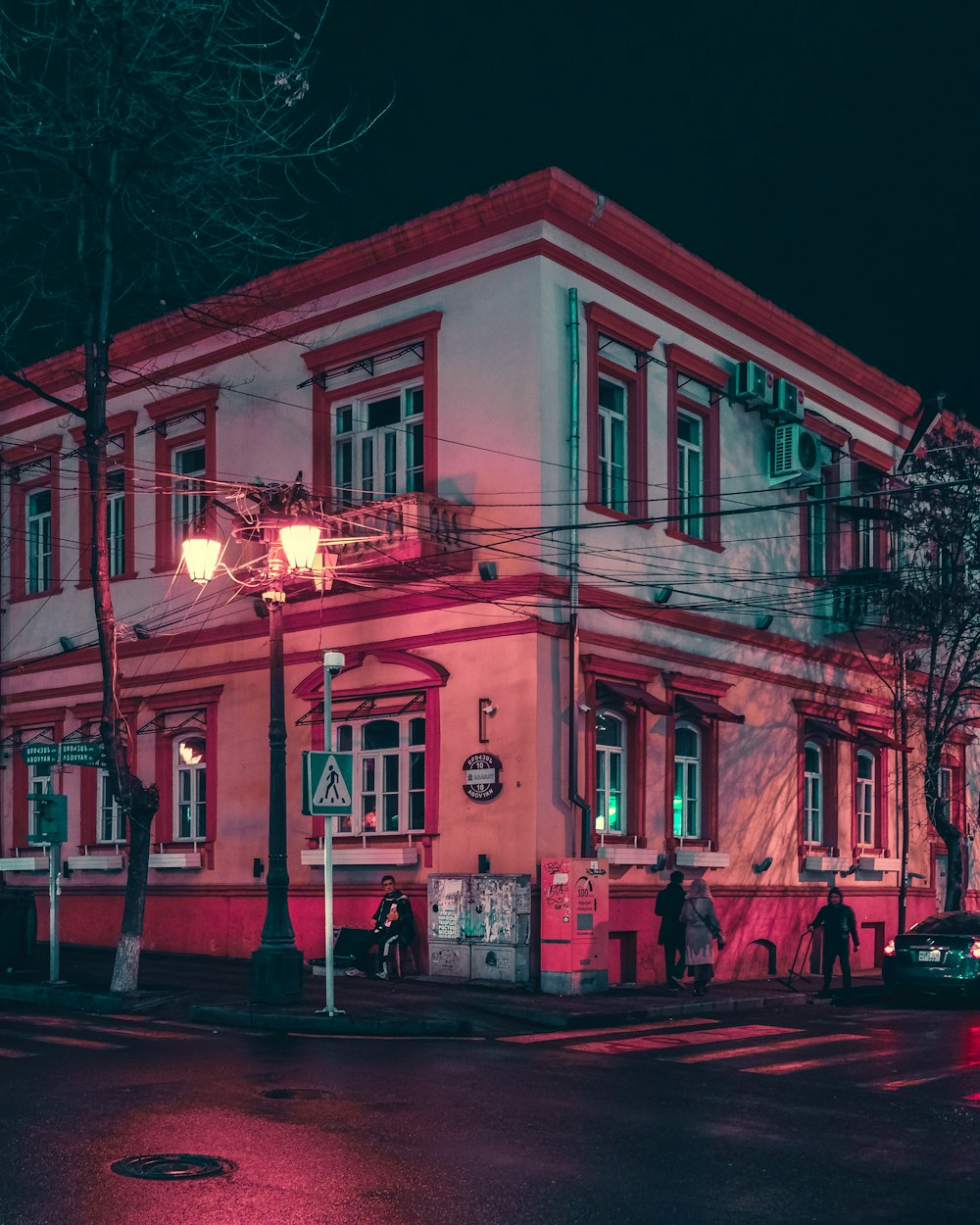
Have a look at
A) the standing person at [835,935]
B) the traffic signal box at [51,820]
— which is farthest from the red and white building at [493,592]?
the traffic signal box at [51,820]

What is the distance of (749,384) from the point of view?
26438 mm

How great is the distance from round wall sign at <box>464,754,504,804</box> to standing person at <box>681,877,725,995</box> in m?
3.40

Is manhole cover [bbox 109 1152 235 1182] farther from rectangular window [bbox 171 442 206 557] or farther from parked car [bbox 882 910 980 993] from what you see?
rectangular window [bbox 171 442 206 557]

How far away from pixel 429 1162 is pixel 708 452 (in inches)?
735

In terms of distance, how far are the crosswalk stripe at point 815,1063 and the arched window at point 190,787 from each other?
1451 centimetres

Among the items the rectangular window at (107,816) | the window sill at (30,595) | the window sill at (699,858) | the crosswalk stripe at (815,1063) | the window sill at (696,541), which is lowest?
the crosswalk stripe at (815,1063)

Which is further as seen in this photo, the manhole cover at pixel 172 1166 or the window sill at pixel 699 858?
the window sill at pixel 699 858

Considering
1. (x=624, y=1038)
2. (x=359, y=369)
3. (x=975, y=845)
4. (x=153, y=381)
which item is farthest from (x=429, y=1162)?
(x=975, y=845)

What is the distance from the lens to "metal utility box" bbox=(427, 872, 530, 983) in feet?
68.7

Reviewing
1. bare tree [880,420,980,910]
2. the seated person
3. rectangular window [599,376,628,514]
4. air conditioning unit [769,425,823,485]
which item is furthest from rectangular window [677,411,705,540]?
the seated person

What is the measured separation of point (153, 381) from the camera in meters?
27.5

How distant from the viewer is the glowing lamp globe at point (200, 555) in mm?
19250

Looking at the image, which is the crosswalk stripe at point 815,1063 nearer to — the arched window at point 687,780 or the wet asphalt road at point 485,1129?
the wet asphalt road at point 485,1129

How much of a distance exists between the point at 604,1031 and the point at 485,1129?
7.67 meters
